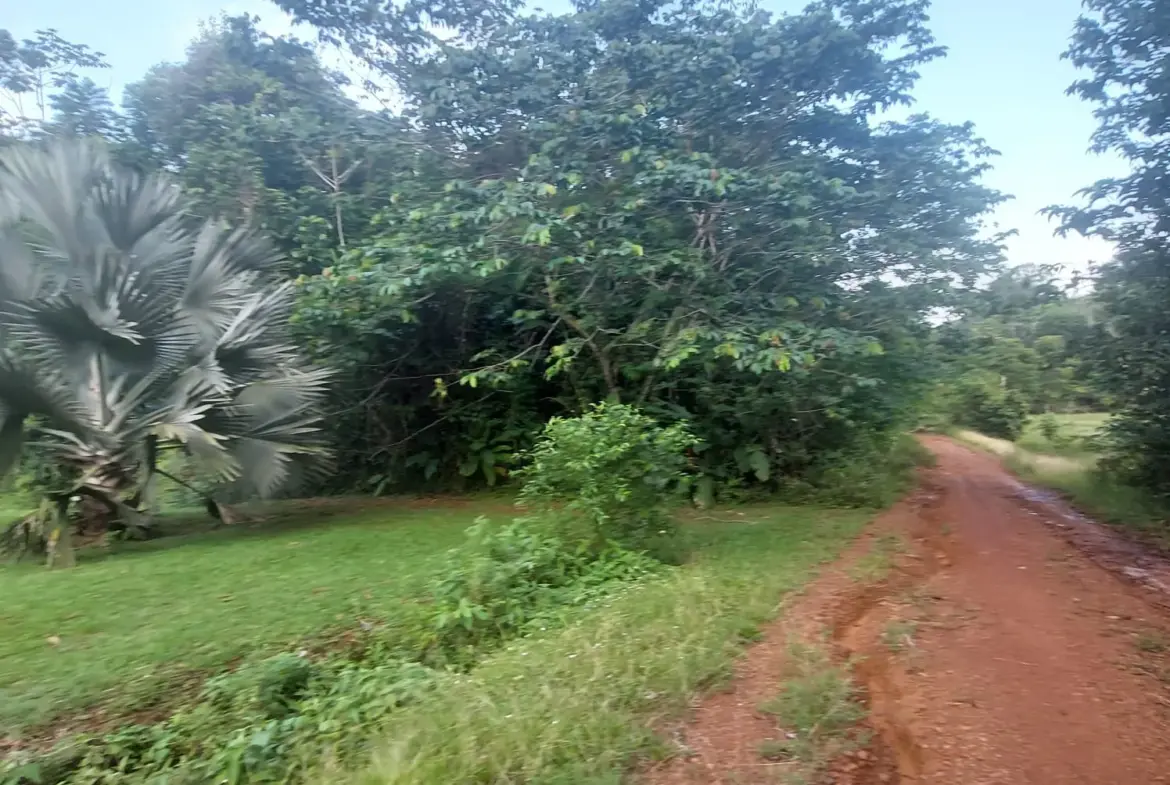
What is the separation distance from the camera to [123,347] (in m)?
7.96

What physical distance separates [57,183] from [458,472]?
23.1 feet

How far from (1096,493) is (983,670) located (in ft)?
26.9

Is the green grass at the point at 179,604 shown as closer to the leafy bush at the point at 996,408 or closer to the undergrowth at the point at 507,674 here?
the undergrowth at the point at 507,674

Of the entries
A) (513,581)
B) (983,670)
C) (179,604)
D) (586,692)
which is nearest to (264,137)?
(179,604)

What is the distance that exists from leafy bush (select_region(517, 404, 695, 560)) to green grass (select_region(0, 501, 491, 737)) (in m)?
1.44

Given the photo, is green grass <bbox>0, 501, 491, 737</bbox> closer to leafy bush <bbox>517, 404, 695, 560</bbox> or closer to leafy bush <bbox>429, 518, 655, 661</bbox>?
leafy bush <bbox>429, 518, 655, 661</bbox>

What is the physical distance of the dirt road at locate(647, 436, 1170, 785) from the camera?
376cm

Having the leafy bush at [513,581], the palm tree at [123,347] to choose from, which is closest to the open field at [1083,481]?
the leafy bush at [513,581]

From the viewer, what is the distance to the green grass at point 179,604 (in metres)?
4.69

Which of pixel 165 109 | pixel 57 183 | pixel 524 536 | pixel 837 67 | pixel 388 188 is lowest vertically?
pixel 524 536

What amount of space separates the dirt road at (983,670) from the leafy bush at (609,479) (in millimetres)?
1642

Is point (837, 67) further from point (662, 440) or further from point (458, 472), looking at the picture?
point (458, 472)

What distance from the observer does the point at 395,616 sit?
5.99 meters

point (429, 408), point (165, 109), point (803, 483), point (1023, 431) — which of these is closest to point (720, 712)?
point (803, 483)
